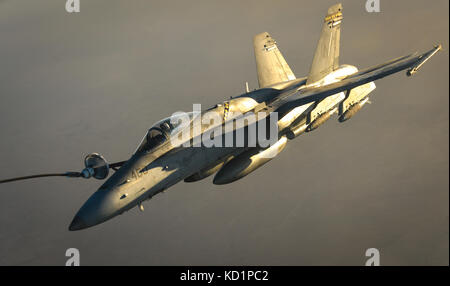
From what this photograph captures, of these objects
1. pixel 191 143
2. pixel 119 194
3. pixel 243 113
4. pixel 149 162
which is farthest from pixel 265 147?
pixel 119 194

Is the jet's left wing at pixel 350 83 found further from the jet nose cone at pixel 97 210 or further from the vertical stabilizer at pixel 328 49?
the jet nose cone at pixel 97 210

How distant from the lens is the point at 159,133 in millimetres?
15242

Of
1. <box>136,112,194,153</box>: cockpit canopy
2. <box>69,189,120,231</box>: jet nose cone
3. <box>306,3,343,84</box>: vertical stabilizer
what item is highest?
<box>306,3,343,84</box>: vertical stabilizer

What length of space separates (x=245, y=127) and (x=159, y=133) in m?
3.04

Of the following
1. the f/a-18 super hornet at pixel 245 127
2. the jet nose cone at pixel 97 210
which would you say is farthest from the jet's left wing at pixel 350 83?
the jet nose cone at pixel 97 210

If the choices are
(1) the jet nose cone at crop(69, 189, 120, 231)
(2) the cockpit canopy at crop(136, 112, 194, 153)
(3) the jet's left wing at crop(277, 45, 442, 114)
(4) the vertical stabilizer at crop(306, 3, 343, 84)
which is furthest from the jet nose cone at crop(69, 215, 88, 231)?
(4) the vertical stabilizer at crop(306, 3, 343, 84)

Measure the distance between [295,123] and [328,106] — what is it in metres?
1.58

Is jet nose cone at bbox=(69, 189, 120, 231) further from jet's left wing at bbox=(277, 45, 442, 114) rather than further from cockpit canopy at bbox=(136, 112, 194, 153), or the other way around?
jet's left wing at bbox=(277, 45, 442, 114)

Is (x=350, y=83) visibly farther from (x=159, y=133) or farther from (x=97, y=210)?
(x=97, y=210)

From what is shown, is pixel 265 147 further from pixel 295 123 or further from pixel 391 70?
pixel 391 70

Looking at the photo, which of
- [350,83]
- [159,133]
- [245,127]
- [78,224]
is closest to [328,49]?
[350,83]

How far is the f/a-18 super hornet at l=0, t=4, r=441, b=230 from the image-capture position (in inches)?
567

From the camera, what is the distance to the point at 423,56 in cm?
1811

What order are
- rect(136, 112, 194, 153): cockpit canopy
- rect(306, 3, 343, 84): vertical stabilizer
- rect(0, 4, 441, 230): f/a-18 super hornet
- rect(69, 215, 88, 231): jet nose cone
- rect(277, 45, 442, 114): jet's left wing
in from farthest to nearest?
1. rect(306, 3, 343, 84): vertical stabilizer
2. rect(277, 45, 442, 114): jet's left wing
3. rect(136, 112, 194, 153): cockpit canopy
4. rect(0, 4, 441, 230): f/a-18 super hornet
5. rect(69, 215, 88, 231): jet nose cone
